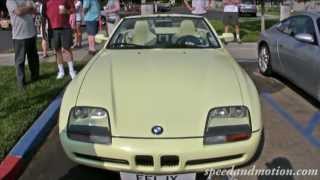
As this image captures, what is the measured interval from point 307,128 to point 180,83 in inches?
92.6

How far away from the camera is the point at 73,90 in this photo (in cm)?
441

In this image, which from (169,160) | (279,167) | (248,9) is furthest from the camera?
(248,9)

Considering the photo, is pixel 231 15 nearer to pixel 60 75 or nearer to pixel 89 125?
pixel 60 75

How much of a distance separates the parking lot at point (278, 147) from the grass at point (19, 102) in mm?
367

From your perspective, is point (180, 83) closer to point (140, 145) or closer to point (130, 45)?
point (140, 145)

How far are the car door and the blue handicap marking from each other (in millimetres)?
414

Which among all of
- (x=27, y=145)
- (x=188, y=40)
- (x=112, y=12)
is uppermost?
(x=112, y=12)

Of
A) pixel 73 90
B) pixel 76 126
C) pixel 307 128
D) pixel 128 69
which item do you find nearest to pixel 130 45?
pixel 128 69

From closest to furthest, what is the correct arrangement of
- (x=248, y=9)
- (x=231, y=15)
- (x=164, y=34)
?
(x=164, y=34), (x=231, y=15), (x=248, y=9)

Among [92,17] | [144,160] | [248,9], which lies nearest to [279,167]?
[144,160]

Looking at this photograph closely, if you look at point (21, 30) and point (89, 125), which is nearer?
point (89, 125)

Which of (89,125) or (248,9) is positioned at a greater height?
(89,125)

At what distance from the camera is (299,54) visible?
22.6 feet

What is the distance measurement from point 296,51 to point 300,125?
4.67 feet
